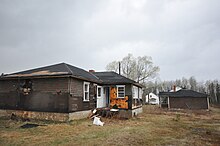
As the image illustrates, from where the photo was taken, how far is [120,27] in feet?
61.1

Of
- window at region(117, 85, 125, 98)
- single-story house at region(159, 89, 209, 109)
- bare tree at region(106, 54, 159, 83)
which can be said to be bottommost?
single-story house at region(159, 89, 209, 109)

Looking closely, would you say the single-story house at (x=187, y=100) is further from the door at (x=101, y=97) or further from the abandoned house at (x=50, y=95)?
the abandoned house at (x=50, y=95)

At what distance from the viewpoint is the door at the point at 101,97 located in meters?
16.3

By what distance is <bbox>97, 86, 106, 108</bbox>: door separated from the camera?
16281 mm

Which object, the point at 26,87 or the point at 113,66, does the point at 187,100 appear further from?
the point at 26,87

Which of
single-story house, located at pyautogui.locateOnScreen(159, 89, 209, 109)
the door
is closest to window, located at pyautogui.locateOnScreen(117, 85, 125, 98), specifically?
the door

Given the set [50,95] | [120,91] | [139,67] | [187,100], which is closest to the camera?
[50,95]

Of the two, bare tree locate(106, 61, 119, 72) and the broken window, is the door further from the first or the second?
bare tree locate(106, 61, 119, 72)

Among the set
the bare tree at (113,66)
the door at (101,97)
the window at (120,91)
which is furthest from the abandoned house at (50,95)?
the bare tree at (113,66)

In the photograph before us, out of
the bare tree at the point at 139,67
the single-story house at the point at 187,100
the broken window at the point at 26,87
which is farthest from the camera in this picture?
the bare tree at the point at 139,67

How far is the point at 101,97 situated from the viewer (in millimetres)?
16719

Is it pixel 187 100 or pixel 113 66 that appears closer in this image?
pixel 187 100

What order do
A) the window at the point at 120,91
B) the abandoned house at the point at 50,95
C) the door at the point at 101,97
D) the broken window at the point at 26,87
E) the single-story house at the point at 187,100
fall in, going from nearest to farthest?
the abandoned house at the point at 50,95
the broken window at the point at 26,87
the window at the point at 120,91
the door at the point at 101,97
the single-story house at the point at 187,100

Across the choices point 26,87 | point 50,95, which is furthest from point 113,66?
point 50,95
